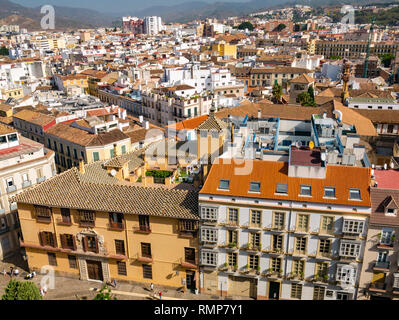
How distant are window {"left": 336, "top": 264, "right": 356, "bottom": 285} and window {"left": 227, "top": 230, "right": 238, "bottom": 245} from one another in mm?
10016

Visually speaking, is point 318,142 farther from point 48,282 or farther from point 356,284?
point 48,282

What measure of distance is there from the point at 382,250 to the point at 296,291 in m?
9.40

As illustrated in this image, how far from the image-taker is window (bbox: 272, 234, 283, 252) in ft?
121

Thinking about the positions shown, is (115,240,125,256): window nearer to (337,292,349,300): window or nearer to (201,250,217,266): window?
(201,250,217,266): window

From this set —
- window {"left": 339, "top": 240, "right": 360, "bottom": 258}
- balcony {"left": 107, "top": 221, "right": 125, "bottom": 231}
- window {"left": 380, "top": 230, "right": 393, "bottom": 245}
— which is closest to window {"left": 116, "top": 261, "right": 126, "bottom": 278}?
balcony {"left": 107, "top": 221, "right": 125, "bottom": 231}

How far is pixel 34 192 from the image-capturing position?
42906 mm

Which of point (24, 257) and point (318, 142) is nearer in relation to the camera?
point (318, 142)

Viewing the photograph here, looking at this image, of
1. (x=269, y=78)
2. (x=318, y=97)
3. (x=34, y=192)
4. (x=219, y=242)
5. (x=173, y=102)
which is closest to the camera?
(x=219, y=242)

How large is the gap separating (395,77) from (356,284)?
119 meters

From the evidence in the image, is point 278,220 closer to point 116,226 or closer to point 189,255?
point 189,255

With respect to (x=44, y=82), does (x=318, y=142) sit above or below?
above

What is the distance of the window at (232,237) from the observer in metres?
38.0
